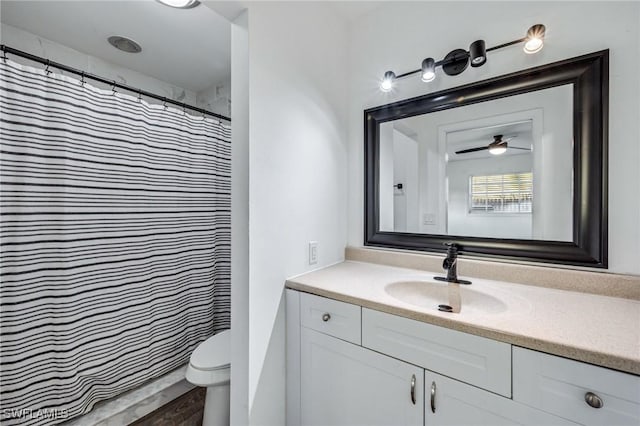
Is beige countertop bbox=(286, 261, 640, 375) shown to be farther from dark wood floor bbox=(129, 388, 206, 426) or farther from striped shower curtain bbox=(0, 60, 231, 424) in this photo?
striped shower curtain bbox=(0, 60, 231, 424)

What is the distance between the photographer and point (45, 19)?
1.59 m

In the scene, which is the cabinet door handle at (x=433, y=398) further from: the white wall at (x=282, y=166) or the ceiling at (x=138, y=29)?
the ceiling at (x=138, y=29)

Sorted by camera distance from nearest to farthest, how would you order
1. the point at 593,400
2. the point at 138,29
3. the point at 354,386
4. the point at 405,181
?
the point at 593,400, the point at 354,386, the point at 405,181, the point at 138,29

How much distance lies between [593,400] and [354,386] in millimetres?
673

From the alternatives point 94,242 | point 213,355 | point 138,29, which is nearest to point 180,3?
point 138,29

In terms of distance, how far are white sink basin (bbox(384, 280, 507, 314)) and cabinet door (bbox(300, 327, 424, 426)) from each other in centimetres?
30

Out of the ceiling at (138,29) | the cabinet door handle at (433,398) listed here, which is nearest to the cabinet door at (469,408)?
the cabinet door handle at (433,398)

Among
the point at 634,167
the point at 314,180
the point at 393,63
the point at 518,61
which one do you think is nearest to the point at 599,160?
the point at 634,167

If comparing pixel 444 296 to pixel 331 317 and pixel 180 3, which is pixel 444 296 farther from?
pixel 180 3

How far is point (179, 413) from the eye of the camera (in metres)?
1.53

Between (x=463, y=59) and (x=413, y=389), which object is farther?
(x=463, y=59)

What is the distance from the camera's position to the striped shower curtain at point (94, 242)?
4.27 feet

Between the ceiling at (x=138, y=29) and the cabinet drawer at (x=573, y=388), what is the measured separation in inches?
84.9

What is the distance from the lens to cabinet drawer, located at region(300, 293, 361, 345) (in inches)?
39.5
